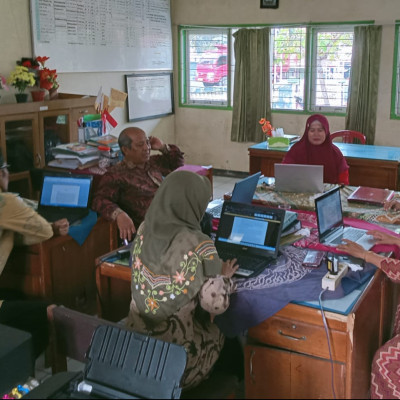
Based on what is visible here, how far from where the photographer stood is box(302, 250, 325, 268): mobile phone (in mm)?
2277

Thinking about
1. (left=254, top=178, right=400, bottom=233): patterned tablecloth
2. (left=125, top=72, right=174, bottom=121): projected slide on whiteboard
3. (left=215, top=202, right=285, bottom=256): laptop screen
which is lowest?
(left=254, top=178, right=400, bottom=233): patterned tablecloth

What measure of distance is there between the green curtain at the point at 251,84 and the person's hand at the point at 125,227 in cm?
410

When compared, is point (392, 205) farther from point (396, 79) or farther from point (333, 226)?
point (396, 79)

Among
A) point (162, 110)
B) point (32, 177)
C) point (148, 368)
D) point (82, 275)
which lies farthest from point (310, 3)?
point (148, 368)

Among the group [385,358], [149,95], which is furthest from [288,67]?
[385,358]

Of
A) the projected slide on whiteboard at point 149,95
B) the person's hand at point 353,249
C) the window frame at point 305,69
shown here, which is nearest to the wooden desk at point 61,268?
the person's hand at point 353,249

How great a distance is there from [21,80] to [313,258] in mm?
3303

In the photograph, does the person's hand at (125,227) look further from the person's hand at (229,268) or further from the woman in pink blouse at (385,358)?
the woman in pink blouse at (385,358)

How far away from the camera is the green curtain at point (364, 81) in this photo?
5965mm

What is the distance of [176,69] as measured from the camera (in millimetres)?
7234

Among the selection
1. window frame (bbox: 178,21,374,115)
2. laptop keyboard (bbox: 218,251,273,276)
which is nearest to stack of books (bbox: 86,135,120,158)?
laptop keyboard (bbox: 218,251,273,276)

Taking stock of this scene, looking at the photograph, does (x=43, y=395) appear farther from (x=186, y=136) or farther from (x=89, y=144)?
(x=186, y=136)

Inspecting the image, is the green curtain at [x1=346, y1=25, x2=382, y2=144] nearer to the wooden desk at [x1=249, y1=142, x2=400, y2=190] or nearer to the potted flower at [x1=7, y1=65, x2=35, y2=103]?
the wooden desk at [x1=249, y1=142, x2=400, y2=190]

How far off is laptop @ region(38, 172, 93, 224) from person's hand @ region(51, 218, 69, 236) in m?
0.20
